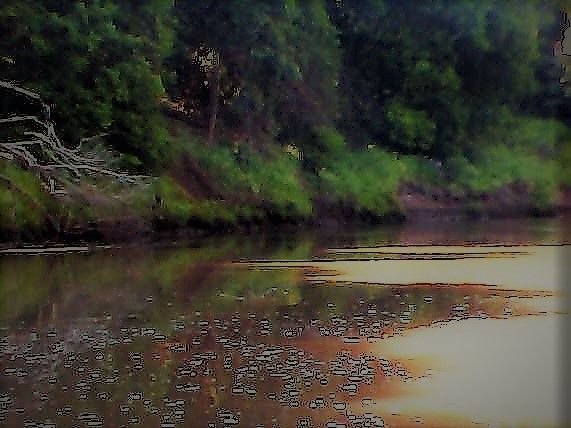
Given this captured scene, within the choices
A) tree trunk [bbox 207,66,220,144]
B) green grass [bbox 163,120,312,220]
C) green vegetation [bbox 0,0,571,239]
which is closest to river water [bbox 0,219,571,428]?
green grass [bbox 163,120,312,220]

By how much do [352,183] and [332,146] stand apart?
24 cm

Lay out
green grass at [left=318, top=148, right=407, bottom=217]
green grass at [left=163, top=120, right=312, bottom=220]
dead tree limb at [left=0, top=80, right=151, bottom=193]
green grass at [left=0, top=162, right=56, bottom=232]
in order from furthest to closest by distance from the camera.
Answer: green grass at [left=318, top=148, right=407, bottom=217] → green grass at [left=163, top=120, right=312, bottom=220] → dead tree limb at [left=0, top=80, right=151, bottom=193] → green grass at [left=0, top=162, right=56, bottom=232]

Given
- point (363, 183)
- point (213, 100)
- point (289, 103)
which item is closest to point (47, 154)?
point (213, 100)

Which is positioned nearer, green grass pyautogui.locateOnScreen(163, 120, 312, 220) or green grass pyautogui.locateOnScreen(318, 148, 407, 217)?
green grass pyautogui.locateOnScreen(163, 120, 312, 220)

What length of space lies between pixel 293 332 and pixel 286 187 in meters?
1.46

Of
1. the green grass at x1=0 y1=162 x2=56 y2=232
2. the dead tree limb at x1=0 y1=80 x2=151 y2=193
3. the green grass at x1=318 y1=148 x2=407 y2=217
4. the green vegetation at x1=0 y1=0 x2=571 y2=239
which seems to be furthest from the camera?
the green grass at x1=318 y1=148 x2=407 y2=217

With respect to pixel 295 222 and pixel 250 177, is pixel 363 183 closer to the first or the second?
pixel 295 222

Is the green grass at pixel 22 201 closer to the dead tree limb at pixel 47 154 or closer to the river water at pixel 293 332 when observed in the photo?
the dead tree limb at pixel 47 154

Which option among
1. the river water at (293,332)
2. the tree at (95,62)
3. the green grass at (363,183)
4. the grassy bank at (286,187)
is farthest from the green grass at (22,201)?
the green grass at (363,183)

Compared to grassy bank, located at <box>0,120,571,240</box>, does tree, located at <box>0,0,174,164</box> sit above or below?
above

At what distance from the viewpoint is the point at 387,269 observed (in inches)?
175

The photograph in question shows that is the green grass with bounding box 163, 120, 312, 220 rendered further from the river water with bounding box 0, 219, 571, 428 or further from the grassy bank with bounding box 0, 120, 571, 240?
the river water with bounding box 0, 219, 571, 428

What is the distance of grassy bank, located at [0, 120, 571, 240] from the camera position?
4715mm

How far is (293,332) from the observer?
3.76 metres
